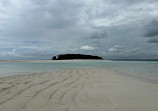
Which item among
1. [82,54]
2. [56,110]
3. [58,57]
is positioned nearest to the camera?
[56,110]

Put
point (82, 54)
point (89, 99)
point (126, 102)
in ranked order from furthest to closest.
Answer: point (82, 54) → point (89, 99) → point (126, 102)

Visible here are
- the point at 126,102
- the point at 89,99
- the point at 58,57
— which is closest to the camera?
the point at 126,102

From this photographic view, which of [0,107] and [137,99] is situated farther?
[137,99]

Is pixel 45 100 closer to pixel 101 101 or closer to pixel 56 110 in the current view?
pixel 56 110

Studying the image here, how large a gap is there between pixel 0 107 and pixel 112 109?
2781 millimetres

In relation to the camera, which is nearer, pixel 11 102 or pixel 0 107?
pixel 0 107

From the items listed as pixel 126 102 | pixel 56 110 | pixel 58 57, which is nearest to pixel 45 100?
pixel 56 110

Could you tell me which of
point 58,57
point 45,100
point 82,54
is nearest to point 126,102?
point 45,100

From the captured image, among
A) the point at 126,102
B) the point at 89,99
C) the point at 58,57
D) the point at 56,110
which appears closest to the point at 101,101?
the point at 89,99

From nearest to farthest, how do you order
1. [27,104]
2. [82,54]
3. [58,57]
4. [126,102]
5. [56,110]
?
[56,110] → [27,104] → [126,102] → [58,57] → [82,54]

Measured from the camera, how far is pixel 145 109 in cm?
A: 393

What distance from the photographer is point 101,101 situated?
15.0 feet

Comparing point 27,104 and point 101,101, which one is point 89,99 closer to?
point 101,101

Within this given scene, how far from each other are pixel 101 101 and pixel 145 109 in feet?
3.90
